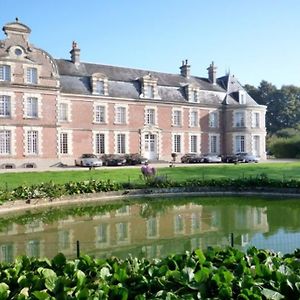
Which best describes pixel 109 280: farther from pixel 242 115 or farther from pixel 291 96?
pixel 291 96

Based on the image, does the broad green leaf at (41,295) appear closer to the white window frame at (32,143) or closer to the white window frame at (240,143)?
the white window frame at (32,143)

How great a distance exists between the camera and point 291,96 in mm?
58312

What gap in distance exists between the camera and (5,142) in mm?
26391

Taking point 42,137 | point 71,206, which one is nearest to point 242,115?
point 42,137

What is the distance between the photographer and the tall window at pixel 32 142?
27.1m

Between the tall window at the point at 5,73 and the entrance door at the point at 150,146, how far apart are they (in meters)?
11.8

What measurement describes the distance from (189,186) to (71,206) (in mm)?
4975

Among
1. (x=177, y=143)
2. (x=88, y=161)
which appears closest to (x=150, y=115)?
(x=177, y=143)

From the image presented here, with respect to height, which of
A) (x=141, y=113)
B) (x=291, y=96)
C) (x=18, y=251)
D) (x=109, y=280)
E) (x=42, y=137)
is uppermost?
(x=291, y=96)

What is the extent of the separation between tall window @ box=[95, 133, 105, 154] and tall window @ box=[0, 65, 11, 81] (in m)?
7.82

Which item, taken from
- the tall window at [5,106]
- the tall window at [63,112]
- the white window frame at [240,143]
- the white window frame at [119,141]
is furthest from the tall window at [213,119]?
the tall window at [5,106]

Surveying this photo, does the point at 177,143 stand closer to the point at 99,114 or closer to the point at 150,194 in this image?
the point at 99,114

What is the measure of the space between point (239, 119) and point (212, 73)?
5611mm

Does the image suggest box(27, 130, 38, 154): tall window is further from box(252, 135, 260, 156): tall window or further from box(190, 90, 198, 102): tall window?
box(252, 135, 260, 156): tall window
